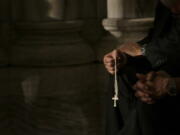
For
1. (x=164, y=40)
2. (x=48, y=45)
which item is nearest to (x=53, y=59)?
(x=48, y=45)

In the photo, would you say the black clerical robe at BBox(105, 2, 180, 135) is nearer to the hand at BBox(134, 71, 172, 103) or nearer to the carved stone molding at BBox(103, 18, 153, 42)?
the hand at BBox(134, 71, 172, 103)

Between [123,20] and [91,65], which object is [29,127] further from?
[123,20]

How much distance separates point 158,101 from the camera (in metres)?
1.40

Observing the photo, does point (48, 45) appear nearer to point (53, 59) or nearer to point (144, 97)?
point (53, 59)

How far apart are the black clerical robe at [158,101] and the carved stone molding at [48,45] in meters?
0.50

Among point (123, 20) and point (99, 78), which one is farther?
point (99, 78)

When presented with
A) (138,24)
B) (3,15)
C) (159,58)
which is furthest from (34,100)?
(159,58)

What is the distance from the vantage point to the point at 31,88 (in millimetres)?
2158

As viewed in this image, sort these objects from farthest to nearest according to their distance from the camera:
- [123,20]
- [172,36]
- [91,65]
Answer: [91,65], [123,20], [172,36]

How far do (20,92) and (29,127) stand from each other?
181 millimetres

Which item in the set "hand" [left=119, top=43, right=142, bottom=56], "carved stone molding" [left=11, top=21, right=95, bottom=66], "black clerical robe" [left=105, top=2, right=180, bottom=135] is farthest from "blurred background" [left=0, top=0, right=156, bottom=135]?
"black clerical robe" [left=105, top=2, right=180, bottom=135]

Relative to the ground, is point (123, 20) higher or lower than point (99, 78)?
higher

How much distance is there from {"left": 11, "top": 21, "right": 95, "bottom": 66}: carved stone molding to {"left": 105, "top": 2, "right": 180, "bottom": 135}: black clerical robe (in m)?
0.50

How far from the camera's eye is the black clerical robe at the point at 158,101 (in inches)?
56.0
